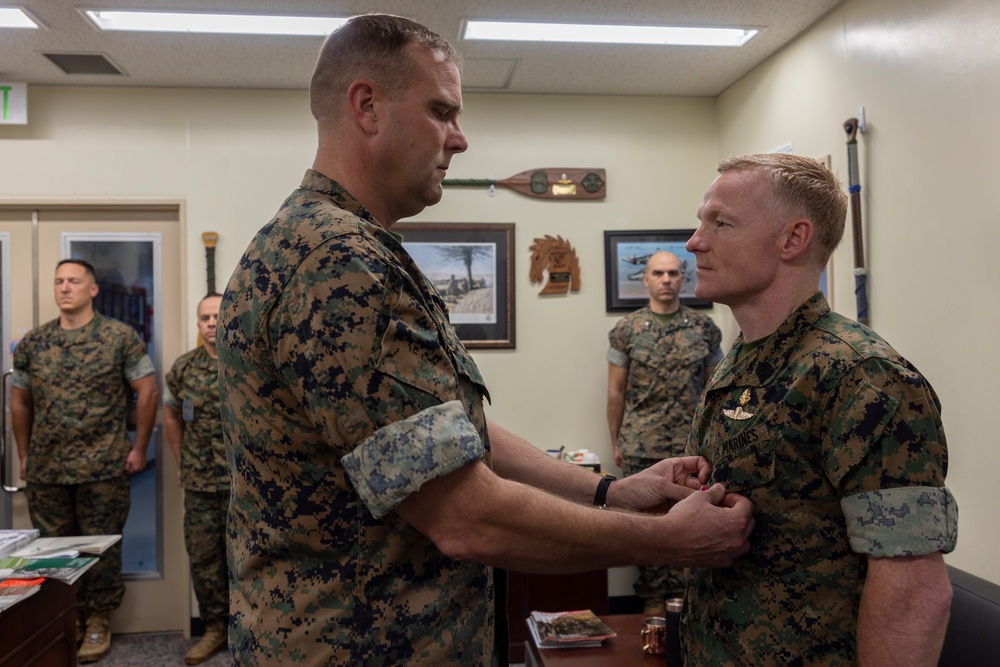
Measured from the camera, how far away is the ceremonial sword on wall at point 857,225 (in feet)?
9.83

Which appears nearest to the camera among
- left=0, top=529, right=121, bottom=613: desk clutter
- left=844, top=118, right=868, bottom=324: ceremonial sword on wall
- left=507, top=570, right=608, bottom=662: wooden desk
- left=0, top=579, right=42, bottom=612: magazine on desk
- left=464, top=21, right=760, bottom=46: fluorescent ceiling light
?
left=0, top=579, right=42, bottom=612: magazine on desk

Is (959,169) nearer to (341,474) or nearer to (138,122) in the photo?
(341,474)

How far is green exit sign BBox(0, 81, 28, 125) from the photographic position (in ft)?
12.9

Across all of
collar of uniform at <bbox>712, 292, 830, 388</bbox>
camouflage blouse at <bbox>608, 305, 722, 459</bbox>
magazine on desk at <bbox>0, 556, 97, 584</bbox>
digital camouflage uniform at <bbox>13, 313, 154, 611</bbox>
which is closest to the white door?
digital camouflage uniform at <bbox>13, 313, 154, 611</bbox>

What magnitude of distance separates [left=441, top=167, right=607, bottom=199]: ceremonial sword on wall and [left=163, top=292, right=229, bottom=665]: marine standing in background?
5.45 ft

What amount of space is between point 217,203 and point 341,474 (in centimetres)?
344

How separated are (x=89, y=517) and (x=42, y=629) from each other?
1.84m

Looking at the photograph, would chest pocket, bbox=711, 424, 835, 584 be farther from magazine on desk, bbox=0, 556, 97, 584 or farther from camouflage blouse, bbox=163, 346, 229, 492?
camouflage blouse, bbox=163, 346, 229, 492

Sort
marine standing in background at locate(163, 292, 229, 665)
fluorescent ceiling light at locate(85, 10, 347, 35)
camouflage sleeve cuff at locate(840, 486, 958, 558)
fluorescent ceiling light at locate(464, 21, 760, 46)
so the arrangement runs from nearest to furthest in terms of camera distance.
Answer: camouflage sleeve cuff at locate(840, 486, 958, 558) → fluorescent ceiling light at locate(85, 10, 347, 35) → fluorescent ceiling light at locate(464, 21, 760, 46) → marine standing in background at locate(163, 292, 229, 665)

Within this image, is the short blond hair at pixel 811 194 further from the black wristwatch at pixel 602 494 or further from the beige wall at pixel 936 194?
the beige wall at pixel 936 194

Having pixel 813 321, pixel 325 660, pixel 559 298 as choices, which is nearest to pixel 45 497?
pixel 559 298

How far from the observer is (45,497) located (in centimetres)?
378

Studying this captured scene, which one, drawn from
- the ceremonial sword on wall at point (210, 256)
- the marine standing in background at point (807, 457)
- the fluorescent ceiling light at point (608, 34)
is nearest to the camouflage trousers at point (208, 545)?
the ceremonial sword on wall at point (210, 256)

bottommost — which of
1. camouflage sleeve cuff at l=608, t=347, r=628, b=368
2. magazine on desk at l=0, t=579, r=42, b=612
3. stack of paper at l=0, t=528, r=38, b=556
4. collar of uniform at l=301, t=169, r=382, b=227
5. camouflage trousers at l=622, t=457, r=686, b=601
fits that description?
camouflage trousers at l=622, t=457, r=686, b=601
